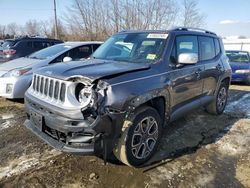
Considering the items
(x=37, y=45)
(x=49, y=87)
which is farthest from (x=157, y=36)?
(x=37, y=45)

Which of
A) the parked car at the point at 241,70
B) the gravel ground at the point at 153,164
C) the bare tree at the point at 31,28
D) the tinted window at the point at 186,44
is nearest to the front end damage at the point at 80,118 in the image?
the gravel ground at the point at 153,164

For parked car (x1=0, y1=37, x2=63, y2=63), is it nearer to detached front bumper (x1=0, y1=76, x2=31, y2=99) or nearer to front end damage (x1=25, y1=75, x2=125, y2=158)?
detached front bumper (x1=0, y1=76, x2=31, y2=99)

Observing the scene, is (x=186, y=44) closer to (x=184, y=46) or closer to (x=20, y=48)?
(x=184, y=46)

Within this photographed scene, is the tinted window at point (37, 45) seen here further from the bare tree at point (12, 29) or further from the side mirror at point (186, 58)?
the bare tree at point (12, 29)

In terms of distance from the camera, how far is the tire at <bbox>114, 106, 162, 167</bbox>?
3170 mm

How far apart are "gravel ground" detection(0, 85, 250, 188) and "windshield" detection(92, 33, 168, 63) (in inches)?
59.1

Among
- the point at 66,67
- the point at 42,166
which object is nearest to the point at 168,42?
the point at 66,67

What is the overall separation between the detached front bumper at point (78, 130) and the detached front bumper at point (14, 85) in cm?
323

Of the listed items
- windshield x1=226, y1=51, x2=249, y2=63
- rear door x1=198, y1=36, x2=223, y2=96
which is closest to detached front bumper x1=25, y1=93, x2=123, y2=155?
rear door x1=198, y1=36, x2=223, y2=96

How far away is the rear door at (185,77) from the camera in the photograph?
3973mm

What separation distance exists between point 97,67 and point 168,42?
4.22 feet

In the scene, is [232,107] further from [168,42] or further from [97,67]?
[97,67]

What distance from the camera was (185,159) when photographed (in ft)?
12.6

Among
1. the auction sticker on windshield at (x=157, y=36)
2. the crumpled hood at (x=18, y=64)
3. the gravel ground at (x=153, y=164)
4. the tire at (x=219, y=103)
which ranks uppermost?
the auction sticker on windshield at (x=157, y=36)
